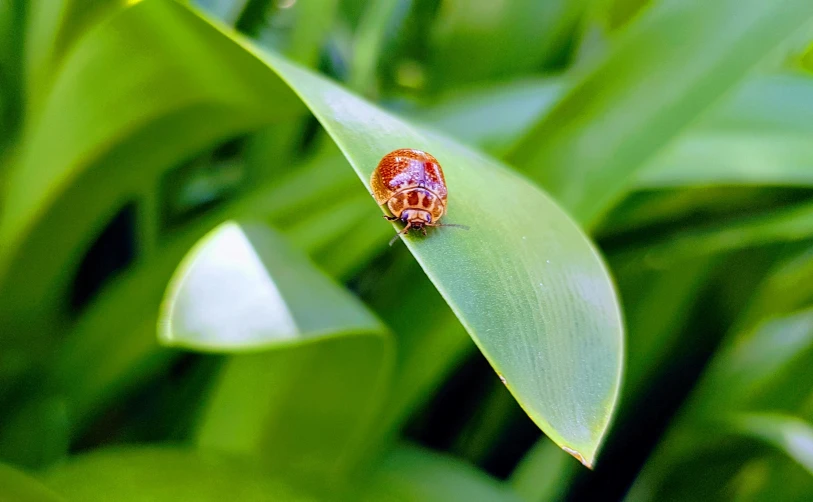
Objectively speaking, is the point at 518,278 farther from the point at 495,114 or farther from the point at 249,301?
the point at 495,114

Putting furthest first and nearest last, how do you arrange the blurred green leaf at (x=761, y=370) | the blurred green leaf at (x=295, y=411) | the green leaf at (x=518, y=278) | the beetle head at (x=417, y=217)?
1. the blurred green leaf at (x=761, y=370)
2. the blurred green leaf at (x=295, y=411)
3. the beetle head at (x=417, y=217)
4. the green leaf at (x=518, y=278)

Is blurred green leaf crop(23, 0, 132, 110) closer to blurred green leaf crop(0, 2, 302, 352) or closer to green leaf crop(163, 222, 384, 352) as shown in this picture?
blurred green leaf crop(0, 2, 302, 352)

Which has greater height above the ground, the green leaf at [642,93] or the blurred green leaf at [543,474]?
the green leaf at [642,93]

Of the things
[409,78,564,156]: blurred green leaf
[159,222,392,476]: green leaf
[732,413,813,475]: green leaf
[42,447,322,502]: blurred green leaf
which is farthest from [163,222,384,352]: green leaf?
[732,413,813,475]: green leaf

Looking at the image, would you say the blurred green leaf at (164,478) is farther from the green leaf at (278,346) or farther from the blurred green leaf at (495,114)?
the blurred green leaf at (495,114)

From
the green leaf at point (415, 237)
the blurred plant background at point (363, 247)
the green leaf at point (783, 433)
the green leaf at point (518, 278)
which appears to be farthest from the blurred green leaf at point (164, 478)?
the green leaf at point (783, 433)

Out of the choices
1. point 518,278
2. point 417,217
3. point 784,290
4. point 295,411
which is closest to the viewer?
point 518,278

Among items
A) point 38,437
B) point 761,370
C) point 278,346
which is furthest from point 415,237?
point 761,370
